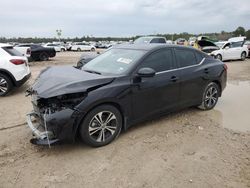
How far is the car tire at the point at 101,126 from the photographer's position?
3.67m

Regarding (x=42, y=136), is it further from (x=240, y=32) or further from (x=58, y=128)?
(x=240, y=32)

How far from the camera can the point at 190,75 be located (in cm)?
502

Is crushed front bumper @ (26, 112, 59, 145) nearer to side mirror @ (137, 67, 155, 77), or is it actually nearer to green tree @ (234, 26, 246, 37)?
side mirror @ (137, 67, 155, 77)

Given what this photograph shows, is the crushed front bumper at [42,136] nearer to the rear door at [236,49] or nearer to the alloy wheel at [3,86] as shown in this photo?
the alloy wheel at [3,86]

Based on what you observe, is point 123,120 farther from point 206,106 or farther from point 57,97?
point 206,106

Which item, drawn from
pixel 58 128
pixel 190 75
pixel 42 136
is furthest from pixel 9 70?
pixel 190 75

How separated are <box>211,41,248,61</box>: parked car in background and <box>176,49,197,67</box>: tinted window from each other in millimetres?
12726

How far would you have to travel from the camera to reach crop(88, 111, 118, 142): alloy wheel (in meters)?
3.75

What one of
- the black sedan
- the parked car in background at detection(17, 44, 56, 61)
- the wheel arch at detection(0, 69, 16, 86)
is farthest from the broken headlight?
the parked car in background at detection(17, 44, 56, 61)

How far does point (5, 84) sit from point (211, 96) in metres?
5.66

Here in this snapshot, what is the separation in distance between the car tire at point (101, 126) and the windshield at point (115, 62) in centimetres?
74

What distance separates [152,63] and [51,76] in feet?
5.96

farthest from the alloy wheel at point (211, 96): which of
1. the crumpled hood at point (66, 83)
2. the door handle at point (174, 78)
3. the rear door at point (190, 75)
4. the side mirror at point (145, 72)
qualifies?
the crumpled hood at point (66, 83)

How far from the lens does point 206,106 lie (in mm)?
5715
